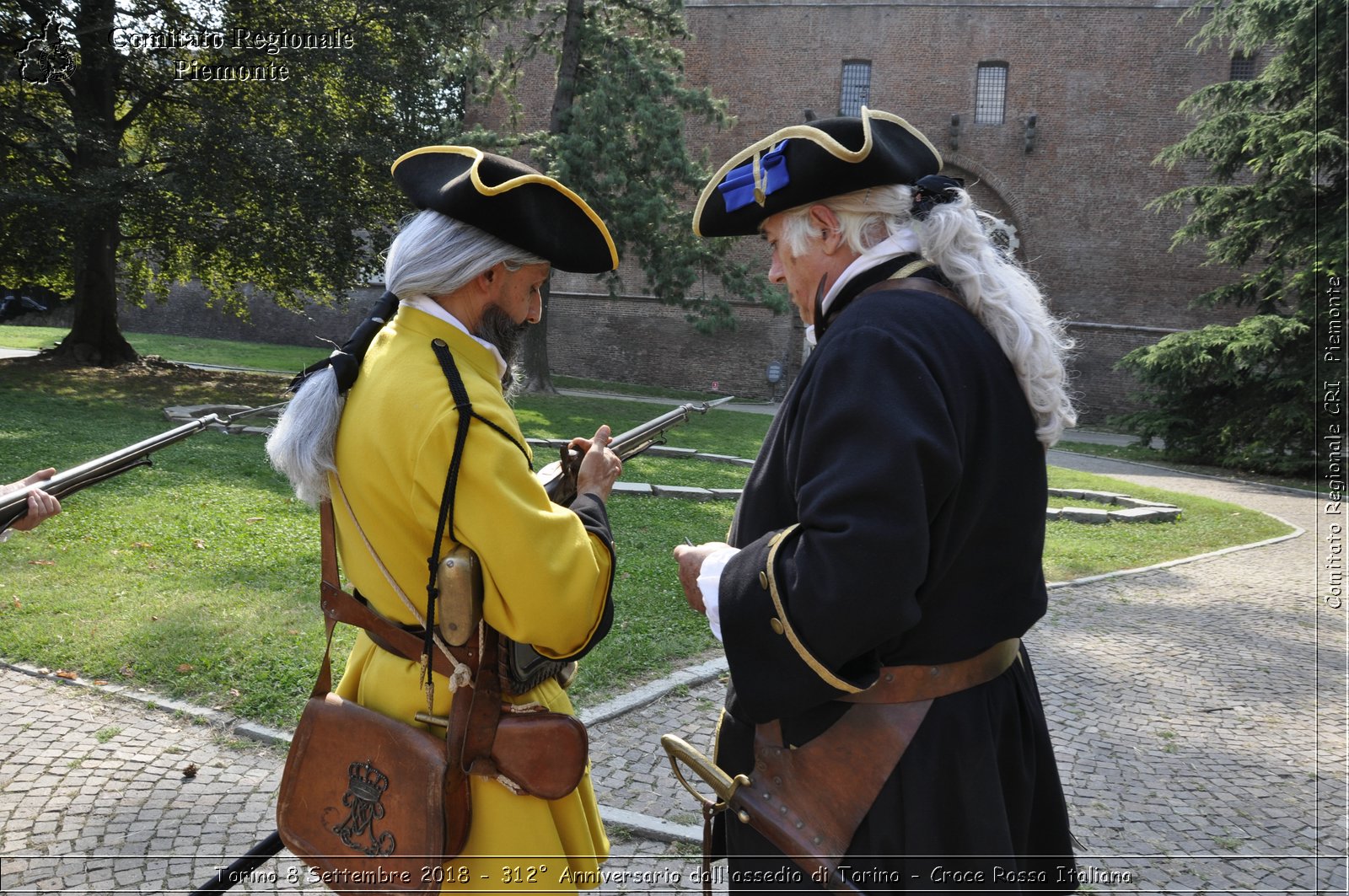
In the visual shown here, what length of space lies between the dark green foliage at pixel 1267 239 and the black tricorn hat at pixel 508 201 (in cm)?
1827

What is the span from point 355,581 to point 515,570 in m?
0.52

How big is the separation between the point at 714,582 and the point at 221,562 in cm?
590

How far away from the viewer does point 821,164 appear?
1.97 meters

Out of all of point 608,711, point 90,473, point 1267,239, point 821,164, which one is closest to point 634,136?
point 1267,239

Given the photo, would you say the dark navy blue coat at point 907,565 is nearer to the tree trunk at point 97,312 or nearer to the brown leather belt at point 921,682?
the brown leather belt at point 921,682

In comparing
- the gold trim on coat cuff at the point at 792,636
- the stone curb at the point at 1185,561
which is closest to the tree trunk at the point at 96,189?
the stone curb at the point at 1185,561

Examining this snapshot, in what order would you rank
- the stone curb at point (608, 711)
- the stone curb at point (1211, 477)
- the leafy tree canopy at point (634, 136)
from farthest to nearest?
the leafy tree canopy at point (634, 136), the stone curb at point (1211, 477), the stone curb at point (608, 711)

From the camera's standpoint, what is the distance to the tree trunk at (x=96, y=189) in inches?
603

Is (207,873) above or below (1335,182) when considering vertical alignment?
below

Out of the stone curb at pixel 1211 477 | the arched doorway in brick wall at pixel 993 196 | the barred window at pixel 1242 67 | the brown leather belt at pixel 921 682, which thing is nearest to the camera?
the brown leather belt at pixel 921 682

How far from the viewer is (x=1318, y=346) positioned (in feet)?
55.8

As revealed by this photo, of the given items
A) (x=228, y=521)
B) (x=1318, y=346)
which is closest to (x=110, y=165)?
(x=228, y=521)

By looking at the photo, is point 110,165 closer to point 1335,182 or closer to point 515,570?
point 515,570

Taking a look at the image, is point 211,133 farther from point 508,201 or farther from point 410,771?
point 410,771
